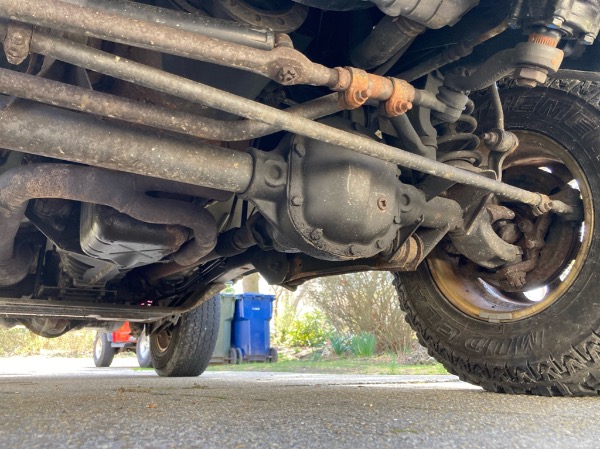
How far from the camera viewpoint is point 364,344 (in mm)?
7883

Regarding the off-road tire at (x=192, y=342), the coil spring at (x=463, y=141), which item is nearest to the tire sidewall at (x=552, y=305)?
the coil spring at (x=463, y=141)

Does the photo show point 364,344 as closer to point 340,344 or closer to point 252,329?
point 340,344

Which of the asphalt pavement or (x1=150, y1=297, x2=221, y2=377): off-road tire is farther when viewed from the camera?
(x1=150, y1=297, x2=221, y2=377): off-road tire

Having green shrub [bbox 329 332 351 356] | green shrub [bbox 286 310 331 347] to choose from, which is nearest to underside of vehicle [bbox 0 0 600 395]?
green shrub [bbox 329 332 351 356]

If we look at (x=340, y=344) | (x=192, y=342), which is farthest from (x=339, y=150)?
(x=340, y=344)

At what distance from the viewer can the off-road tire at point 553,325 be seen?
1767 mm

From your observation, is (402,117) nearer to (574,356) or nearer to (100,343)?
(574,356)

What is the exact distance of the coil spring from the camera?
178 cm

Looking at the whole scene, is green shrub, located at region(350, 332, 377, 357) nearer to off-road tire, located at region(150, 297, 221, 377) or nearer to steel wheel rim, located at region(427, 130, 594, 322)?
off-road tire, located at region(150, 297, 221, 377)

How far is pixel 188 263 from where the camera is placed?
A: 2105mm

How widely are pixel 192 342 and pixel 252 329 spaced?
4302 mm

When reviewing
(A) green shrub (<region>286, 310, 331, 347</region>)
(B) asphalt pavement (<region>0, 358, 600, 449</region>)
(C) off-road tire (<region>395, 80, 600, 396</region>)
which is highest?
(A) green shrub (<region>286, 310, 331, 347</region>)

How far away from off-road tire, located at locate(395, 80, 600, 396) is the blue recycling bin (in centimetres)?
599

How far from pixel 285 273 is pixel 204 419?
979 millimetres
